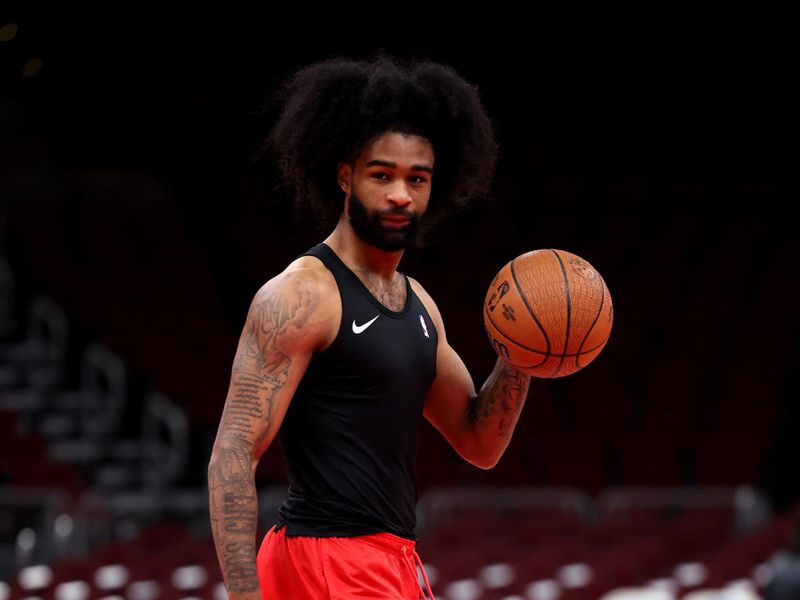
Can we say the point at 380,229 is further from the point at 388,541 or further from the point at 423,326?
the point at 388,541

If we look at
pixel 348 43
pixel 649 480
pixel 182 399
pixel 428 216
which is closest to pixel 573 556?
pixel 649 480

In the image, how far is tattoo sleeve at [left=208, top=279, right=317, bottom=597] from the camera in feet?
8.20

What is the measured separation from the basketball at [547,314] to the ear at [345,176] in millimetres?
395

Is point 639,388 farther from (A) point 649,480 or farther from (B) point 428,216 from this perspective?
(B) point 428,216

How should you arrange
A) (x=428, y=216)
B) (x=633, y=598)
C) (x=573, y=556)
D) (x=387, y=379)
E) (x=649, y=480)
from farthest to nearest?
1. (x=649, y=480)
2. (x=573, y=556)
3. (x=633, y=598)
4. (x=428, y=216)
5. (x=387, y=379)

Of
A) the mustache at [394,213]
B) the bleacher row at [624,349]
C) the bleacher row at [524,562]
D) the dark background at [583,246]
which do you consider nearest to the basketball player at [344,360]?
the mustache at [394,213]

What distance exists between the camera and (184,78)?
9.66 meters

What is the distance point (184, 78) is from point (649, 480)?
4.77 m

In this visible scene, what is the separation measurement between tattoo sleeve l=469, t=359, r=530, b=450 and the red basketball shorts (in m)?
0.39

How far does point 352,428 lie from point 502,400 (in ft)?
1.49

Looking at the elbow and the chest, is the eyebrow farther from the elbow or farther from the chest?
the elbow

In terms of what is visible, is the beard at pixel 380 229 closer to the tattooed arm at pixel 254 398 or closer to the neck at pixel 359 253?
the neck at pixel 359 253

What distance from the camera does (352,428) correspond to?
2.68 meters

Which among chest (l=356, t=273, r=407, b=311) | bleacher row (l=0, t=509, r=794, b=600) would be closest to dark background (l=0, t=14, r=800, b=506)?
bleacher row (l=0, t=509, r=794, b=600)
